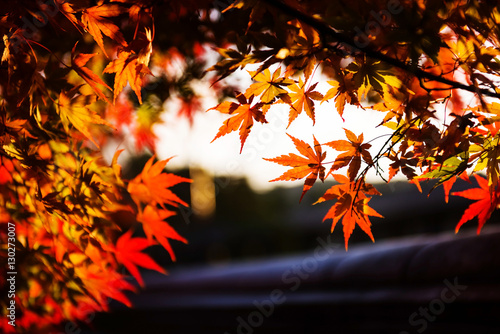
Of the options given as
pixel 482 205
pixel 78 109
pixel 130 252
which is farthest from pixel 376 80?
pixel 130 252

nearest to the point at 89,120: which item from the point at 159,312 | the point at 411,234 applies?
the point at 159,312

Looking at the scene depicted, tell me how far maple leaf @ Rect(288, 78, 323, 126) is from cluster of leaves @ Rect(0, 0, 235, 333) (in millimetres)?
399

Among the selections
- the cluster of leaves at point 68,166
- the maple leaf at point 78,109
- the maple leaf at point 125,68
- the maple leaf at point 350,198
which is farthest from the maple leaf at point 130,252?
the maple leaf at point 350,198

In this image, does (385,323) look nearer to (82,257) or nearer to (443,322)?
(443,322)

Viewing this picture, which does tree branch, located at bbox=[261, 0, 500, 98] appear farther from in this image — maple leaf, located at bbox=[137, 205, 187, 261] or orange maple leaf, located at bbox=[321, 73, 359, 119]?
maple leaf, located at bbox=[137, 205, 187, 261]

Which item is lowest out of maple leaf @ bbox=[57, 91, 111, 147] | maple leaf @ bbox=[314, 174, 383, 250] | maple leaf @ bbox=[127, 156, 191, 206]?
maple leaf @ bbox=[314, 174, 383, 250]

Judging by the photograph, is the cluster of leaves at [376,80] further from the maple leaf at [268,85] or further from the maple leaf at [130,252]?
the maple leaf at [130,252]

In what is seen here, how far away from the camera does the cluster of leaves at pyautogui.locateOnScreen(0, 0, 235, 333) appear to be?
1.13m

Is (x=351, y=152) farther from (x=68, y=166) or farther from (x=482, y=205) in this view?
(x=68, y=166)

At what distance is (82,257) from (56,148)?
1.36 ft

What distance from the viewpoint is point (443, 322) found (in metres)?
2.11

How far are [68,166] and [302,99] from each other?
837 mm

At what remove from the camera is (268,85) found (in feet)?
3.52

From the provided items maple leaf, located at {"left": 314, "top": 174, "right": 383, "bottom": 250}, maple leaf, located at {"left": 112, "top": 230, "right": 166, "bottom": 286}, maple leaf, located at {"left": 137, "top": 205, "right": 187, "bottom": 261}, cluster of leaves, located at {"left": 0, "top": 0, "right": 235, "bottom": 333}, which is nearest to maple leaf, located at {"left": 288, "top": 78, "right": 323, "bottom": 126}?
maple leaf, located at {"left": 314, "top": 174, "right": 383, "bottom": 250}
